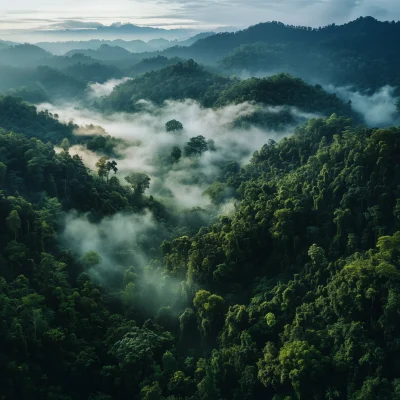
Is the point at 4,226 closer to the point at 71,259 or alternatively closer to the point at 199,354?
the point at 71,259

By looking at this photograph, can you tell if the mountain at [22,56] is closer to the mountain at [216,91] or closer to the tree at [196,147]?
the mountain at [216,91]

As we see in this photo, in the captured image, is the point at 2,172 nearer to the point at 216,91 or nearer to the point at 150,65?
the point at 216,91

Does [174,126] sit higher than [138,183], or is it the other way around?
[174,126]

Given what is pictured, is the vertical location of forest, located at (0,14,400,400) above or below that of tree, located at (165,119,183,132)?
below

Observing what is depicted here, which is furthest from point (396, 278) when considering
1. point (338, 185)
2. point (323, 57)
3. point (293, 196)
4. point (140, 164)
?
point (323, 57)

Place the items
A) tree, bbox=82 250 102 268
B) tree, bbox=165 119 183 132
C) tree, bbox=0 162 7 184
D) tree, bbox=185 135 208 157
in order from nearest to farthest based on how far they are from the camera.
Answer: tree, bbox=82 250 102 268
tree, bbox=0 162 7 184
tree, bbox=185 135 208 157
tree, bbox=165 119 183 132

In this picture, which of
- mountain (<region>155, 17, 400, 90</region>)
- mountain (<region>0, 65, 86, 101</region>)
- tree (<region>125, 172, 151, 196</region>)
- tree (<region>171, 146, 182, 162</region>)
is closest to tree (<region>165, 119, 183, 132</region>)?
tree (<region>171, 146, 182, 162</region>)

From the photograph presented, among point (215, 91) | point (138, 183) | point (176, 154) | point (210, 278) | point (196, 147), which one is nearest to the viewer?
point (210, 278)

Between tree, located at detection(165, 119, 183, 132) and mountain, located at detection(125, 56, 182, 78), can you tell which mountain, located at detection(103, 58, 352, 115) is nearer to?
tree, located at detection(165, 119, 183, 132)

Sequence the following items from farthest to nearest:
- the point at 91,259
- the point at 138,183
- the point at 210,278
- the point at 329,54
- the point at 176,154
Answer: the point at 329,54 < the point at 176,154 < the point at 138,183 < the point at 91,259 < the point at 210,278

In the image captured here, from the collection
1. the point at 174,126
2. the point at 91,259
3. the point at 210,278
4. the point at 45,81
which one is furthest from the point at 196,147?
the point at 45,81
